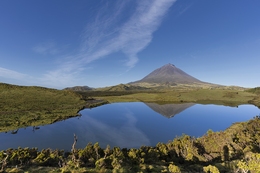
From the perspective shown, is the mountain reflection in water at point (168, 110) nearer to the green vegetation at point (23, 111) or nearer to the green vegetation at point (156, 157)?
the green vegetation at point (23, 111)

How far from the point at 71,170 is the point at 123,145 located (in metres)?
26.4

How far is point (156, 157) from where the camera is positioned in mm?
25000

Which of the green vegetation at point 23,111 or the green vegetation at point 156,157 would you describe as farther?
the green vegetation at point 23,111

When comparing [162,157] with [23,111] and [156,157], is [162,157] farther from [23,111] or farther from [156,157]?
[23,111]

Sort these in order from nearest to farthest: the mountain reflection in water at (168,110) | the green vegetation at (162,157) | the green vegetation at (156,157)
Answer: the green vegetation at (162,157) < the green vegetation at (156,157) < the mountain reflection in water at (168,110)

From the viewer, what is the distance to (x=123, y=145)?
4169 centimetres

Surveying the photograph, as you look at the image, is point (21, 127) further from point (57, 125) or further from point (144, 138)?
point (144, 138)

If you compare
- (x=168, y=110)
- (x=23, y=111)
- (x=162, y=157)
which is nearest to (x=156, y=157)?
(x=162, y=157)

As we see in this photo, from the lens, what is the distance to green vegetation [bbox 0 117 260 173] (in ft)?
61.0

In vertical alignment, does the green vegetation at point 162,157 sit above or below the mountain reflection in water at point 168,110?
above

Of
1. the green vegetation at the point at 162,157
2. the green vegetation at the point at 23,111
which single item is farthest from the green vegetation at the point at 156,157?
the green vegetation at the point at 23,111

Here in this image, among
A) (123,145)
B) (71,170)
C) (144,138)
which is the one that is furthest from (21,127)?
(71,170)

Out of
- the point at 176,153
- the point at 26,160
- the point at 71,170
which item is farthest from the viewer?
the point at 176,153

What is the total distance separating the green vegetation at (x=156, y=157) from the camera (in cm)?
1861
